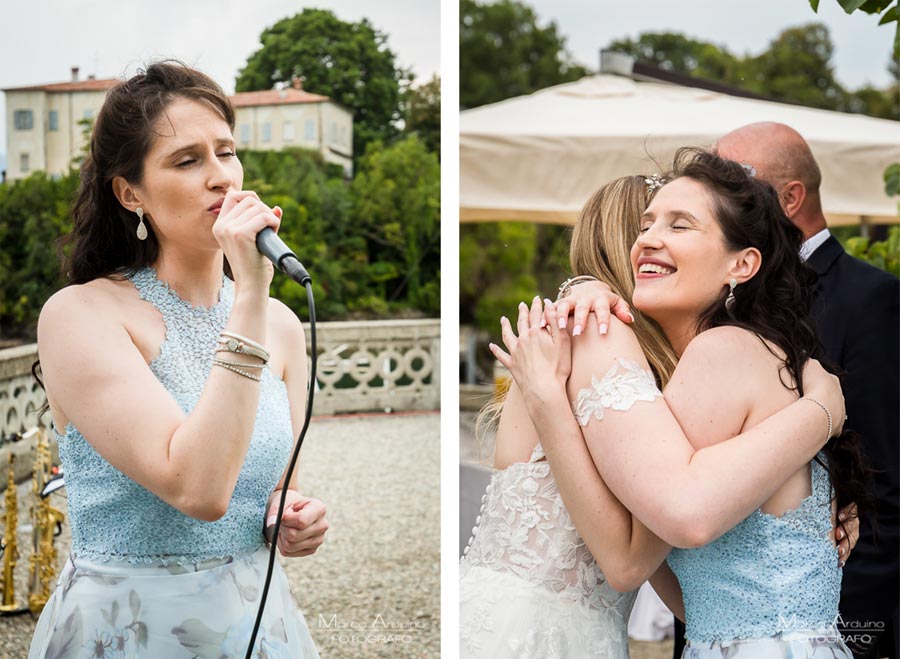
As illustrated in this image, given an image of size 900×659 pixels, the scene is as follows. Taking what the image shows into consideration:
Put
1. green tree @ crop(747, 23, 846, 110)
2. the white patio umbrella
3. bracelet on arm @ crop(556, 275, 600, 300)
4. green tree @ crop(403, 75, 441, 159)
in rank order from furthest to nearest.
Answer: green tree @ crop(747, 23, 846, 110)
the white patio umbrella
green tree @ crop(403, 75, 441, 159)
bracelet on arm @ crop(556, 275, 600, 300)

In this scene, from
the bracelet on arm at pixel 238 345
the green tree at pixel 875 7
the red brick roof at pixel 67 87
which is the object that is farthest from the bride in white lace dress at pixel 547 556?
the red brick roof at pixel 67 87

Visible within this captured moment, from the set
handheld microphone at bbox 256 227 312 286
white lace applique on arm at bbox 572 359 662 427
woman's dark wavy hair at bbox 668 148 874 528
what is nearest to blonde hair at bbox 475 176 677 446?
woman's dark wavy hair at bbox 668 148 874 528

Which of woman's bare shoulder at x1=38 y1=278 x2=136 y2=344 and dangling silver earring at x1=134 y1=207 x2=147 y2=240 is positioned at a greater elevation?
dangling silver earring at x1=134 y1=207 x2=147 y2=240

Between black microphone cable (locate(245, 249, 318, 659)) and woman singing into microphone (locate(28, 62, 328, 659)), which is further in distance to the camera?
woman singing into microphone (locate(28, 62, 328, 659))

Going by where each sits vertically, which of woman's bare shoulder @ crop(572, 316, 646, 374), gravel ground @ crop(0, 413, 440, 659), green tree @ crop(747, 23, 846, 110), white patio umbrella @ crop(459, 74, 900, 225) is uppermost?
green tree @ crop(747, 23, 846, 110)

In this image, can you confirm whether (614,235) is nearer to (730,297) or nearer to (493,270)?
(730,297)

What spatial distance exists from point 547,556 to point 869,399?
41.6 inches

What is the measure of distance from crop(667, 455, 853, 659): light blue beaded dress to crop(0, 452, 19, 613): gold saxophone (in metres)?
1.87

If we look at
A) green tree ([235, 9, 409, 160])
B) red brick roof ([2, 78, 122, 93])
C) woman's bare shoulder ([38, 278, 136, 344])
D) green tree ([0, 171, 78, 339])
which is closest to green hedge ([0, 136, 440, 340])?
green tree ([0, 171, 78, 339])

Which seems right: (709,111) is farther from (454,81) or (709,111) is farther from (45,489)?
(45,489)

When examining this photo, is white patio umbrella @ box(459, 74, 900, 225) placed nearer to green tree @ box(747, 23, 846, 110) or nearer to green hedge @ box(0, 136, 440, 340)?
green hedge @ box(0, 136, 440, 340)

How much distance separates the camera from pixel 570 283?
1909mm

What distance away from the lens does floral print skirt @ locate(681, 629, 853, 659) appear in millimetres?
1698

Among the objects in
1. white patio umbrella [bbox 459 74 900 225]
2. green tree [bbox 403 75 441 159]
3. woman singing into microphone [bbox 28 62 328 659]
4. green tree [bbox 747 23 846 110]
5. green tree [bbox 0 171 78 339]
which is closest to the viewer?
woman singing into microphone [bbox 28 62 328 659]
